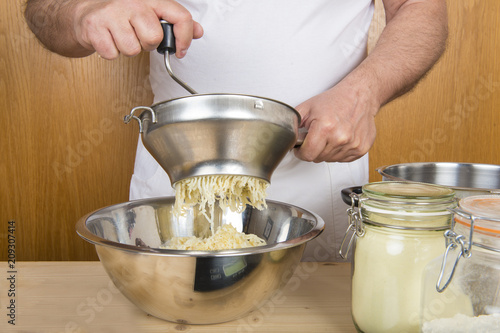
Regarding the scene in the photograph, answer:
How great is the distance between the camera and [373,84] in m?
1.13

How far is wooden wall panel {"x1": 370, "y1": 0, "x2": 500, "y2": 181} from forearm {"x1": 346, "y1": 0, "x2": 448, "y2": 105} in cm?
80

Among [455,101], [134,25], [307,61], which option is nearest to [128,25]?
[134,25]

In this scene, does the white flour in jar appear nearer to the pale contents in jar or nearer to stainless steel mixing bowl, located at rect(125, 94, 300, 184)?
the pale contents in jar

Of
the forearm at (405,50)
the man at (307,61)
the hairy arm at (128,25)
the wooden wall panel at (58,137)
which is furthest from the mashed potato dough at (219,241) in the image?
the wooden wall panel at (58,137)

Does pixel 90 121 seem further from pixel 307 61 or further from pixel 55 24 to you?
pixel 307 61

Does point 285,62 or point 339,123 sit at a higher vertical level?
point 285,62

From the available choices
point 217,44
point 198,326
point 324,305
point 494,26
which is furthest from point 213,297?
point 494,26

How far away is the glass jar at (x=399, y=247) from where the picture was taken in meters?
0.64

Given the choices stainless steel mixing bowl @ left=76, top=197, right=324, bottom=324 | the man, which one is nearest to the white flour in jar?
stainless steel mixing bowl @ left=76, top=197, right=324, bottom=324

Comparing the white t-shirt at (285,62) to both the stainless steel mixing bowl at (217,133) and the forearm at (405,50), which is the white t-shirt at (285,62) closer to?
the forearm at (405,50)

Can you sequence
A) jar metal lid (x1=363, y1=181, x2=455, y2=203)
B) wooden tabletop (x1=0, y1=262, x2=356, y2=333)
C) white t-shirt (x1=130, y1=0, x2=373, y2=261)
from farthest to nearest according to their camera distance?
white t-shirt (x1=130, y1=0, x2=373, y2=261), wooden tabletop (x1=0, y1=262, x2=356, y2=333), jar metal lid (x1=363, y1=181, x2=455, y2=203)

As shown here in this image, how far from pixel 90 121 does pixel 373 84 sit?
125 centimetres

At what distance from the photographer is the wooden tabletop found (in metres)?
0.77

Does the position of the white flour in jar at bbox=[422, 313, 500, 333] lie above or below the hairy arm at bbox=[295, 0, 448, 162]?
below
